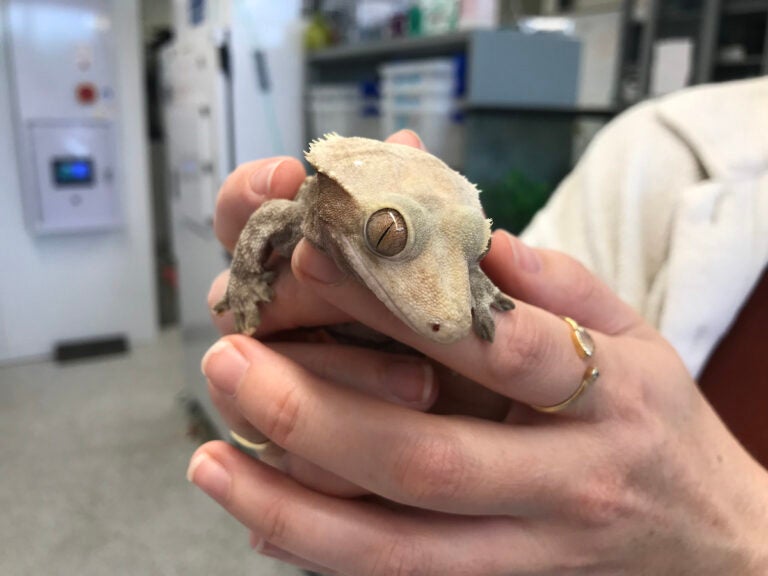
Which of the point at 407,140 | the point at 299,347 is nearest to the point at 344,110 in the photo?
the point at 407,140

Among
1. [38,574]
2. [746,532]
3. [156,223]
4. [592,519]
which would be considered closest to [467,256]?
[592,519]

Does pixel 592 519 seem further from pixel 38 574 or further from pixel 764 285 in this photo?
pixel 38 574

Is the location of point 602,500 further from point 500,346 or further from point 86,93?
point 86,93

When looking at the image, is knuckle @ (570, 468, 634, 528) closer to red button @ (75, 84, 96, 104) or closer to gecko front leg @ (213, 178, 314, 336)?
gecko front leg @ (213, 178, 314, 336)

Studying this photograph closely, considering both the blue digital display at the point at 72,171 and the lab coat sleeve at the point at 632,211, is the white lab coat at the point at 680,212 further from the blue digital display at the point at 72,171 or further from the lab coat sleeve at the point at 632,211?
the blue digital display at the point at 72,171

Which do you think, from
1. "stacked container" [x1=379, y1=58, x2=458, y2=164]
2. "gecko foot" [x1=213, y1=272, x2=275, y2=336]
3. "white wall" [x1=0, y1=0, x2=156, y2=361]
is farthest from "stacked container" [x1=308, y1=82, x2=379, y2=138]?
"gecko foot" [x1=213, y1=272, x2=275, y2=336]

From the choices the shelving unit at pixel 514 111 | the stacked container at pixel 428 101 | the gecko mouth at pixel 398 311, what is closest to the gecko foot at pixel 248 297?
the gecko mouth at pixel 398 311
